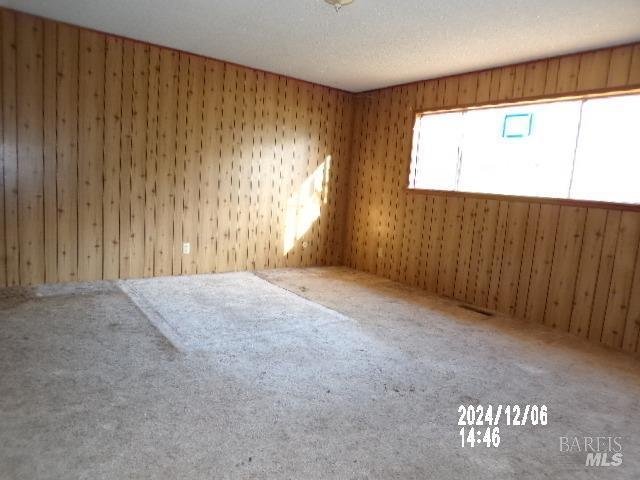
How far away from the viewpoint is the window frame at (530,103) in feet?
11.2

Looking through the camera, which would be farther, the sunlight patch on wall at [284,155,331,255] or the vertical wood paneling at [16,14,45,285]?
the sunlight patch on wall at [284,155,331,255]

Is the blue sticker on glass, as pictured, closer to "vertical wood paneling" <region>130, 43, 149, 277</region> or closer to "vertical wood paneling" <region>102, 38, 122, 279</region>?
"vertical wood paneling" <region>130, 43, 149, 277</region>

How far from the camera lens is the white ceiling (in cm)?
301

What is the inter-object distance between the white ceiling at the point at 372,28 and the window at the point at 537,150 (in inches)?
20.5

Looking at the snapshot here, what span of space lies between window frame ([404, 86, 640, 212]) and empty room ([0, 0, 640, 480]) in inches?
0.8

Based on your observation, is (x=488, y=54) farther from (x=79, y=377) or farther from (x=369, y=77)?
(x=79, y=377)

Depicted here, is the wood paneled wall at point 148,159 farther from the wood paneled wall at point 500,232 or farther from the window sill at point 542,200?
the window sill at point 542,200

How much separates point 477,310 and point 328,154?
2.94 m

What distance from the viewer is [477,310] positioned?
4.25m

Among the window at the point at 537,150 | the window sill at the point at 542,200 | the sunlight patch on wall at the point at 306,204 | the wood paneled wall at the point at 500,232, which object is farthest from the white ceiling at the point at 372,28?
the sunlight patch on wall at the point at 306,204

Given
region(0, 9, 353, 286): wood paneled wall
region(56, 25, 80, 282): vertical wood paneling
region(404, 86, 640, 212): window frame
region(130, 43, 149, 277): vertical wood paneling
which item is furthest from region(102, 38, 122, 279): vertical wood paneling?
region(404, 86, 640, 212): window frame

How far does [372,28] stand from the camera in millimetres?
3488

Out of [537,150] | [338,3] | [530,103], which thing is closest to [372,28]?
[338,3]

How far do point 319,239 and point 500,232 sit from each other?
8.38ft
